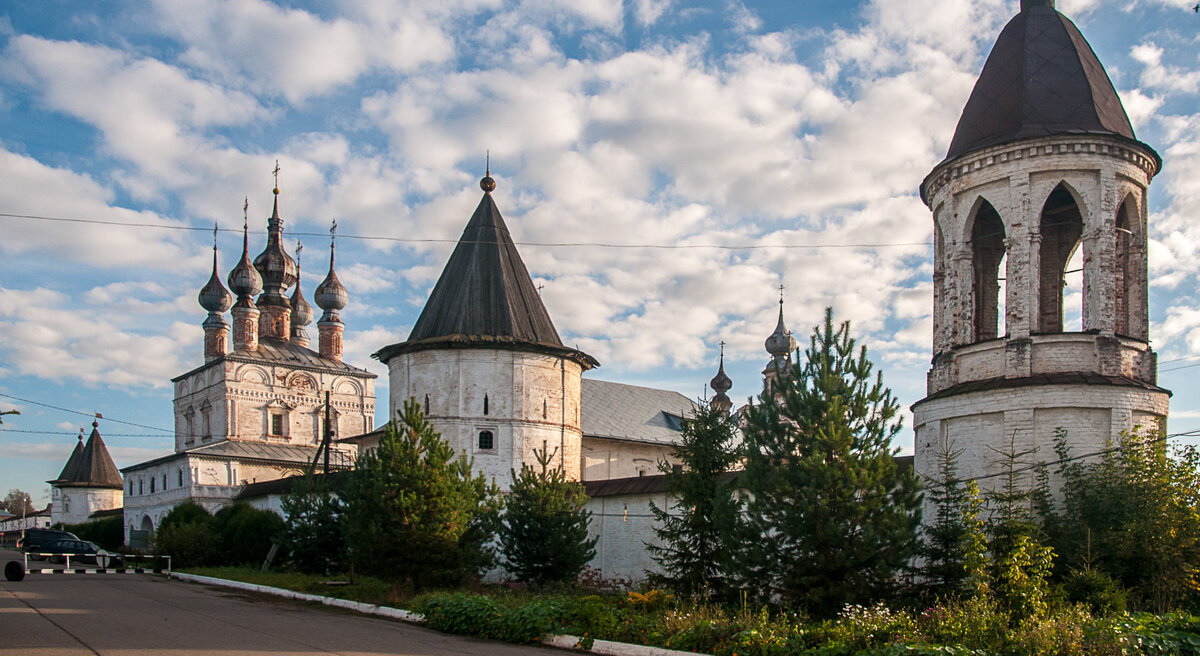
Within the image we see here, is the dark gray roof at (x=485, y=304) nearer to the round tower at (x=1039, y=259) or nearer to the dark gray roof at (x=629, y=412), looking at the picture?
the dark gray roof at (x=629, y=412)

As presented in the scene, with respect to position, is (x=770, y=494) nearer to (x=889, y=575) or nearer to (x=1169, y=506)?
(x=889, y=575)

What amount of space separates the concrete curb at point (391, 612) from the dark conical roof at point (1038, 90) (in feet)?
35.0

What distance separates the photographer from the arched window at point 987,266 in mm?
18344

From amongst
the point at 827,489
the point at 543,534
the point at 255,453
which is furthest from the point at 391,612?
the point at 255,453

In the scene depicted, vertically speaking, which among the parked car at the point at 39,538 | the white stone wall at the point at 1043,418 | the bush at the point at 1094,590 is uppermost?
the white stone wall at the point at 1043,418

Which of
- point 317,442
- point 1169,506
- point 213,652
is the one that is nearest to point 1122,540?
point 1169,506

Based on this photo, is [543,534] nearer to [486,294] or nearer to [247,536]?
[486,294]

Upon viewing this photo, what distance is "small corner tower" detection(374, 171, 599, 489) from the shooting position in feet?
87.2

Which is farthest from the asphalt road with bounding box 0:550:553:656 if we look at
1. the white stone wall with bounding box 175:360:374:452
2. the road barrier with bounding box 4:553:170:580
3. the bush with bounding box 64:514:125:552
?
the white stone wall with bounding box 175:360:374:452

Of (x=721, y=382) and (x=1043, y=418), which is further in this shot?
(x=721, y=382)

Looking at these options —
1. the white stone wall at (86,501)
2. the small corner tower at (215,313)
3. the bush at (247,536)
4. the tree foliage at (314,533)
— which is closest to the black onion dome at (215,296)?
the small corner tower at (215,313)

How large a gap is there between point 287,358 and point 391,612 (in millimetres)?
41429

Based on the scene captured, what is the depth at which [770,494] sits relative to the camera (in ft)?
44.9

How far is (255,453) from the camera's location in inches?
1919
